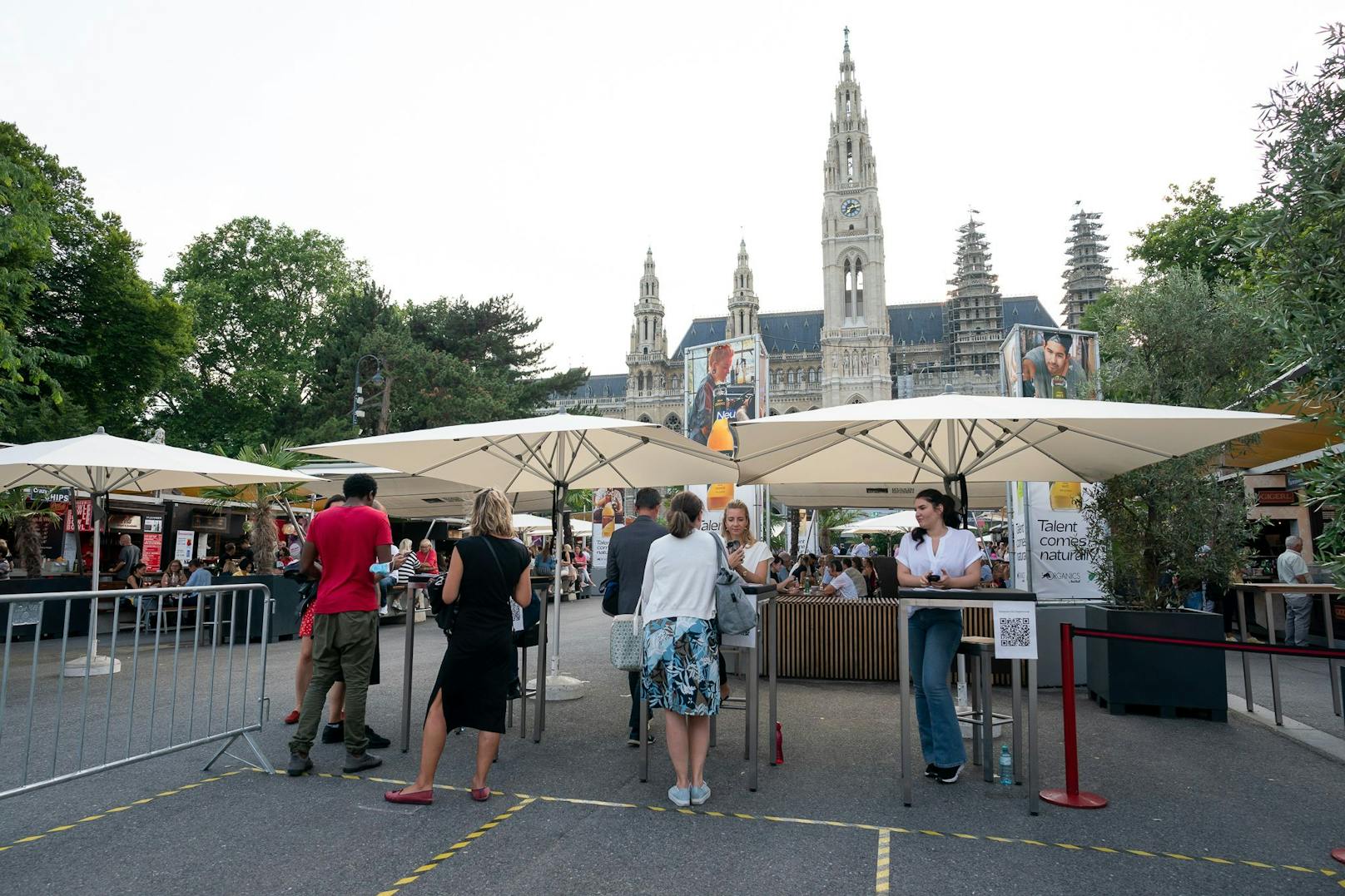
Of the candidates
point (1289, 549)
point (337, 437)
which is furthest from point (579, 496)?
point (1289, 549)

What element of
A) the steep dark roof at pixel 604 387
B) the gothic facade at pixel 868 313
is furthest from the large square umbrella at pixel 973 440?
the steep dark roof at pixel 604 387

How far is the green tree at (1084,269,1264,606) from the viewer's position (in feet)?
26.5

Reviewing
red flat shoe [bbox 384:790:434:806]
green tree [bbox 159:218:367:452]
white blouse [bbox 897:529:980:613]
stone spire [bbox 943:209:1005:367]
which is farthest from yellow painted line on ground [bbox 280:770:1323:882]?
stone spire [bbox 943:209:1005:367]

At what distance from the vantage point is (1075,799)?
15.2 feet

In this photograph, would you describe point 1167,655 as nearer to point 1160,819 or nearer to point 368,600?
point 1160,819

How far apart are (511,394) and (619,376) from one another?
8796cm

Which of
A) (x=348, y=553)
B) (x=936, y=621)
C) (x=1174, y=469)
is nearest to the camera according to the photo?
(x=936, y=621)

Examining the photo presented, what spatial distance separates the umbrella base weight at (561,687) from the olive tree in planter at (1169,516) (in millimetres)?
4919

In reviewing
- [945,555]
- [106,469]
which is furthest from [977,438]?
[106,469]

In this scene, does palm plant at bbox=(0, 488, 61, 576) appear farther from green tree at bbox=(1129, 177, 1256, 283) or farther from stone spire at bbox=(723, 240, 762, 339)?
stone spire at bbox=(723, 240, 762, 339)

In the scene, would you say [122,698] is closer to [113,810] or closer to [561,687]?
[113,810]

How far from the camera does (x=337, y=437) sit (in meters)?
28.0

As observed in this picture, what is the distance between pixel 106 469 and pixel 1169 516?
39.8 ft

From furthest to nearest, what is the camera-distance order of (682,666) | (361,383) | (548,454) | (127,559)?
1. (361,383)
2. (127,559)
3. (548,454)
4. (682,666)
